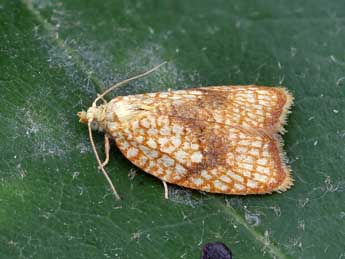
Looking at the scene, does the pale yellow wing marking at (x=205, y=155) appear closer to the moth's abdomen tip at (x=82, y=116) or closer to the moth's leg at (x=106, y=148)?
the moth's leg at (x=106, y=148)

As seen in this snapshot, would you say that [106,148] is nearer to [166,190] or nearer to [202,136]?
[166,190]

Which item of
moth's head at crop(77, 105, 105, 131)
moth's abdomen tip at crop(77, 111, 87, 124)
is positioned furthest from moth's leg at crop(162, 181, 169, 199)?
moth's abdomen tip at crop(77, 111, 87, 124)

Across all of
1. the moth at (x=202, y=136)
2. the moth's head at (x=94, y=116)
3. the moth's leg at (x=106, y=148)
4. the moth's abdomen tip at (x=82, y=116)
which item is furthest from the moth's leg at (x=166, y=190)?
the moth's abdomen tip at (x=82, y=116)

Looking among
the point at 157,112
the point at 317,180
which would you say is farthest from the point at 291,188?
the point at 157,112

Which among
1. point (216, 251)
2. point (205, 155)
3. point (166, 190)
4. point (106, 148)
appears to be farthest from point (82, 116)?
point (216, 251)

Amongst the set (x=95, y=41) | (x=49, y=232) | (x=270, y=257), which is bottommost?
(x=270, y=257)

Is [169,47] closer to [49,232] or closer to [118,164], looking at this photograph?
[118,164]

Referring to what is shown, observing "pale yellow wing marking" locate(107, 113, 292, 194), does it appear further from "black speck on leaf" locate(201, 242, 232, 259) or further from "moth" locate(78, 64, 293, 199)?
"black speck on leaf" locate(201, 242, 232, 259)
